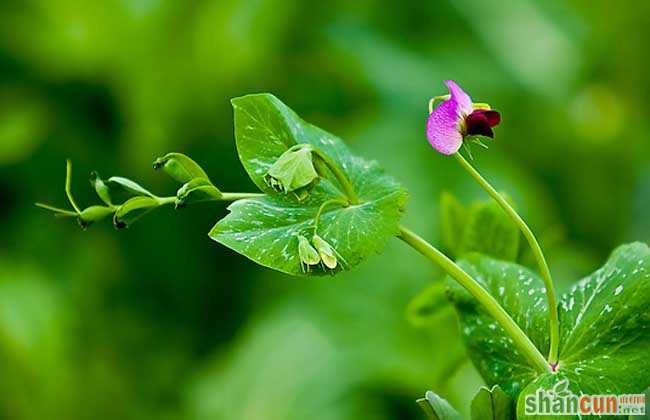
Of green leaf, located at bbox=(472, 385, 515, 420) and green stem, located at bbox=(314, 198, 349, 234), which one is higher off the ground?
green stem, located at bbox=(314, 198, 349, 234)

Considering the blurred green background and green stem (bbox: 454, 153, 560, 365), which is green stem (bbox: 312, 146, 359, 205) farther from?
the blurred green background

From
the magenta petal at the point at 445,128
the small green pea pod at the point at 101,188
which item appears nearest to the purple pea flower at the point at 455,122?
the magenta petal at the point at 445,128

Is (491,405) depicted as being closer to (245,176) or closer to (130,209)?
(130,209)

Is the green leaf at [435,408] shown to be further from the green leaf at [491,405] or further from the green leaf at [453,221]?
the green leaf at [453,221]

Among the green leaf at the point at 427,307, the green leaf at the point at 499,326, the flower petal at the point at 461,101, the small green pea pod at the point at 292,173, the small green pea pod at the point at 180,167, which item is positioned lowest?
the green leaf at the point at 427,307

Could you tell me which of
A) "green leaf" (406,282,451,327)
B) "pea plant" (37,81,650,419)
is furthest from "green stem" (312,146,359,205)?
"green leaf" (406,282,451,327)

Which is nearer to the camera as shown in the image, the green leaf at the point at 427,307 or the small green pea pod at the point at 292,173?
the small green pea pod at the point at 292,173
